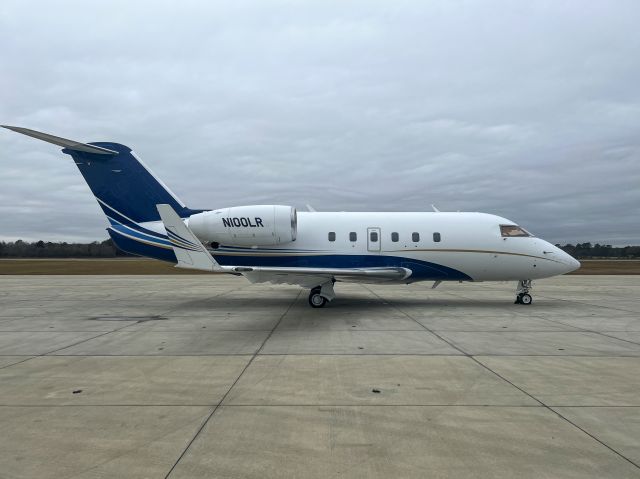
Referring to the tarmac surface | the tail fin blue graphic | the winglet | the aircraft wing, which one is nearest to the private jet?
the tail fin blue graphic

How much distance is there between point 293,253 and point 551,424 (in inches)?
403

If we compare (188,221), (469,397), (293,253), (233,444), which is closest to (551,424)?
(469,397)

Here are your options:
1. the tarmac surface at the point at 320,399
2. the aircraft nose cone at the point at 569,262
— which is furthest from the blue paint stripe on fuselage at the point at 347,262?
the tarmac surface at the point at 320,399

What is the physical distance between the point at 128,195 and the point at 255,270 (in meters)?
6.36

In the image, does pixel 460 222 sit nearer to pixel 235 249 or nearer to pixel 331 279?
pixel 331 279

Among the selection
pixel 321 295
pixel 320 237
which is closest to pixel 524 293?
pixel 321 295

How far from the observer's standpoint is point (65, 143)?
13.0m

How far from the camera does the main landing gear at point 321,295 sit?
13172 mm

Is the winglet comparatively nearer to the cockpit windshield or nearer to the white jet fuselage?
the white jet fuselage

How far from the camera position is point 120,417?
4613mm

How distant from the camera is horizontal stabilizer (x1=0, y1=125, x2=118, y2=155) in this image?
1138 centimetres

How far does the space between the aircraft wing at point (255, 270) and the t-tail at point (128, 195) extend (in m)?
4.41

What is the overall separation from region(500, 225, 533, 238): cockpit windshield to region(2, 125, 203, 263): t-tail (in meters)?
10.7

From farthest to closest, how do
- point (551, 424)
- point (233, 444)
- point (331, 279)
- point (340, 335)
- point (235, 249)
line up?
point (235, 249) → point (331, 279) → point (340, 335) → point (551, 424) → point (233, 444)
